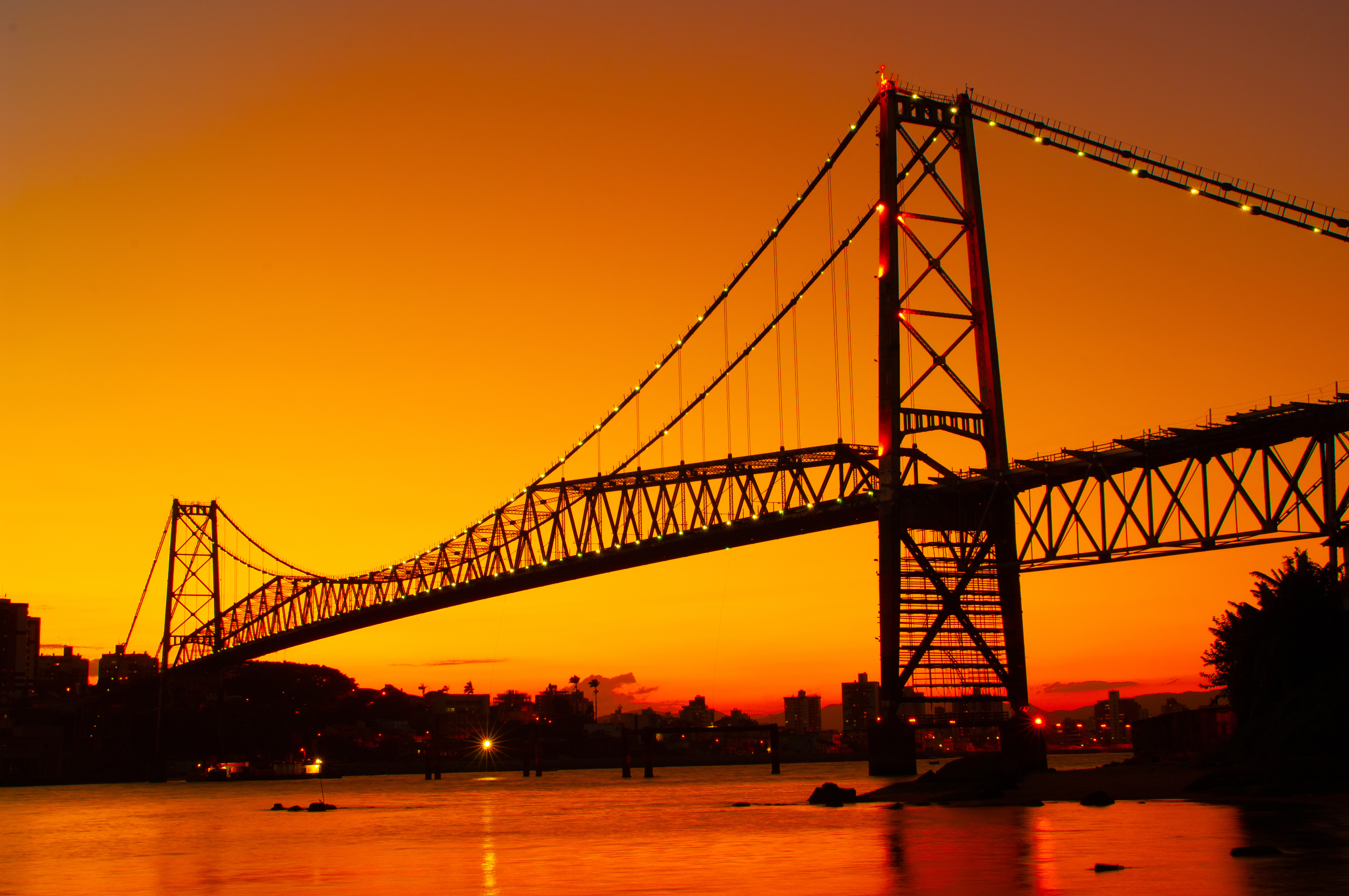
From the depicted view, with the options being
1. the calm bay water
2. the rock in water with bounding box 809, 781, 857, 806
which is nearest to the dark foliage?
the calm bay water

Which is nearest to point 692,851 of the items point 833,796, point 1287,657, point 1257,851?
point 1257,851

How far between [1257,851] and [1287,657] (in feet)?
73.3

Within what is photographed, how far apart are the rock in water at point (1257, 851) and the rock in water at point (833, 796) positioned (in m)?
25.9

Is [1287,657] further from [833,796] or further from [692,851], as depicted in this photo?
[692,851]

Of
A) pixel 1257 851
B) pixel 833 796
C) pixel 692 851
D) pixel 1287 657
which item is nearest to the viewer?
pixel 1257 851

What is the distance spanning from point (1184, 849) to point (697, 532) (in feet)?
157

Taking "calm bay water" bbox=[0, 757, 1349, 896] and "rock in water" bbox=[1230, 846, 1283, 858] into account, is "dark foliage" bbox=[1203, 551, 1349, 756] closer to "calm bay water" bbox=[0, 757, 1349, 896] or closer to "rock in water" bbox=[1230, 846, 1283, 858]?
"calm bay water" bbox=[0, 757, 1349, 896]

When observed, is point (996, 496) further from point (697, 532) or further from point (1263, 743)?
point (697, 532)

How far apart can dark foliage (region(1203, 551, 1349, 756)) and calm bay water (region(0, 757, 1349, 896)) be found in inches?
239

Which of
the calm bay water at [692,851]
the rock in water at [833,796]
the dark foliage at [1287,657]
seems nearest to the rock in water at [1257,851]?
the calm bay water at [692,851]

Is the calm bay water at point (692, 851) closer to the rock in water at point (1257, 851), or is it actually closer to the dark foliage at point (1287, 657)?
the rock in water at point (1257, 851)

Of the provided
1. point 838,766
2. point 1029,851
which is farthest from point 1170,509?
point 838,766

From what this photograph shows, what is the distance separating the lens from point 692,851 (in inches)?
1316

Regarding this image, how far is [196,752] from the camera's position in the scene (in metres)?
148
